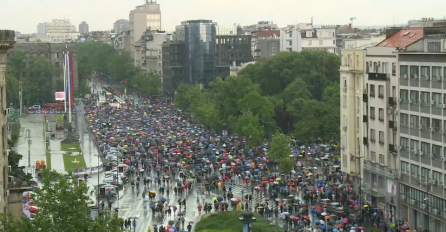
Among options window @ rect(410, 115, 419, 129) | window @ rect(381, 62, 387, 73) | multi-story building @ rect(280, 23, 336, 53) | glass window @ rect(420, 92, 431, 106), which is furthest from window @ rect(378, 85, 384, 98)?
multi-story building @ rect(280, 23, 336, 53)

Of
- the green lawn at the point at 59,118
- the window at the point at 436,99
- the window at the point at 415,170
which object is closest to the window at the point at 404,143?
the window at the point at 415,170

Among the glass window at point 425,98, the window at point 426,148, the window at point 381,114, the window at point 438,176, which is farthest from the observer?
the window at point 381,114

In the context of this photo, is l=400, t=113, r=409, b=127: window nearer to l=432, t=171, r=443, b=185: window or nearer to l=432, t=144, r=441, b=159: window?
l=432, t=144, r=441, b=159: window

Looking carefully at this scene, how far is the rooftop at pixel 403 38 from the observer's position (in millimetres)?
62656

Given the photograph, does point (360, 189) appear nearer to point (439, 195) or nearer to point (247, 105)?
point (439, 195)

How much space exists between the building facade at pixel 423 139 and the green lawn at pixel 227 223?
8823 mm

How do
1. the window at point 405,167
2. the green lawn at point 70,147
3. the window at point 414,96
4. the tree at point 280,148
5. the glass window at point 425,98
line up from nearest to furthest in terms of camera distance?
the glass window at point 425,98 → the window at point 414,96 → the window at point 405,167 → the tree at point 280,148 → the green lawn at point 70,147

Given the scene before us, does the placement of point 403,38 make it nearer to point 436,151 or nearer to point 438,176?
point 436,151

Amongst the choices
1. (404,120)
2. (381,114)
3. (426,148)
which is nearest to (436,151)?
(426,148)

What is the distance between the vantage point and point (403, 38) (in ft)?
216

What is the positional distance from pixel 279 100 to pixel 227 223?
219 ft

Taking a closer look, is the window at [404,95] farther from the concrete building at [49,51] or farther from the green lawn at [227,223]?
the concrete building at [49,51]

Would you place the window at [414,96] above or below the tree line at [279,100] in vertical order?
above

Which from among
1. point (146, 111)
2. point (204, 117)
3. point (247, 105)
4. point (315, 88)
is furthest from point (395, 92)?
point (146, 111)
